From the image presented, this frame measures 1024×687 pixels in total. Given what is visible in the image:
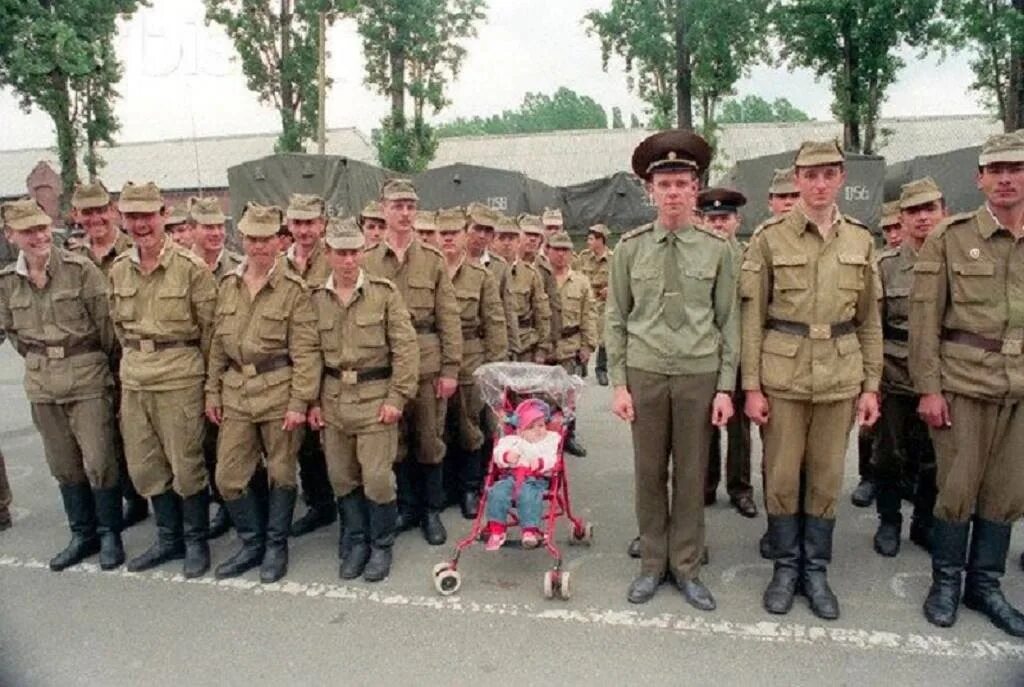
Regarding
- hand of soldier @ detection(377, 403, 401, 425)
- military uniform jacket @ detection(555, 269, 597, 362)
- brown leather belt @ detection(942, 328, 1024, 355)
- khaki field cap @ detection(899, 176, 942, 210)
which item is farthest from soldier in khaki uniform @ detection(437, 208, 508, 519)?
brown leather belt @ detection(942, 328, 1024, 355)

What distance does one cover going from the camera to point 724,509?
559cm

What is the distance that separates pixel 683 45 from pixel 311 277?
17030 mm

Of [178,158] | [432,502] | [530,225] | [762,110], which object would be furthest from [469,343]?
[762,110]

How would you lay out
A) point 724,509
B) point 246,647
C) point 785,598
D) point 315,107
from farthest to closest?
1. point 315,107
2. point 724,509
3. point 785,598
4. point 246,647

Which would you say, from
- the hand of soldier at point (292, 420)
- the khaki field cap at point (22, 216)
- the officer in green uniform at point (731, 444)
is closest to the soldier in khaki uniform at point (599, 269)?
the officer in green uniform at point (731, 444)

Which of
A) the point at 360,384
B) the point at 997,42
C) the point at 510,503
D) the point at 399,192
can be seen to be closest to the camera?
the point at 510,503

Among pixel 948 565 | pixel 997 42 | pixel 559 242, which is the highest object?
pixel 997 42

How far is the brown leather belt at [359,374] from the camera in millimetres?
4457

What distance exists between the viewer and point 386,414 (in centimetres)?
445

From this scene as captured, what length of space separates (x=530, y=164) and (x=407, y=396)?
33.0 m

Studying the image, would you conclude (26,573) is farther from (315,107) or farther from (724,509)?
(315,107)

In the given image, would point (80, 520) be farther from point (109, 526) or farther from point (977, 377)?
point (977, 377)

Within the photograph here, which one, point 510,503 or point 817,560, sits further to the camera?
point 510,503

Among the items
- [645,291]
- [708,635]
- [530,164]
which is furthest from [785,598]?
[530,164]
